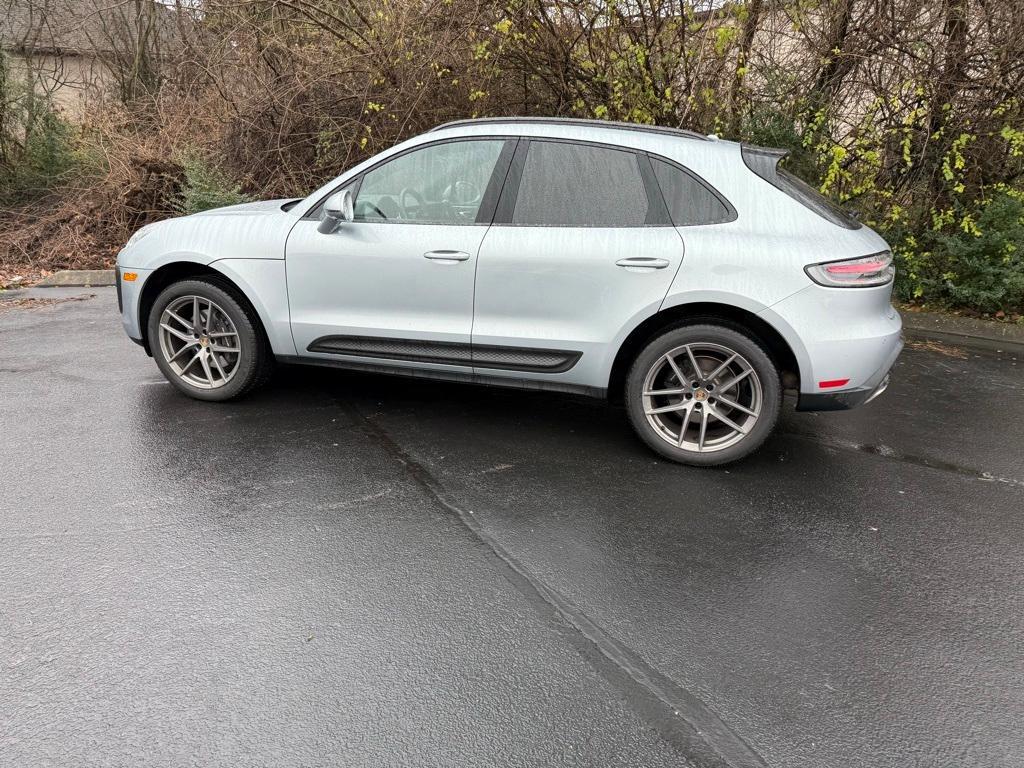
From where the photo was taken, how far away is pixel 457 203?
14.6 ft

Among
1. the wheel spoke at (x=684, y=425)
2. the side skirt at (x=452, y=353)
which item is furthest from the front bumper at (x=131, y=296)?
the wheel spoke at (x=684, y=425)

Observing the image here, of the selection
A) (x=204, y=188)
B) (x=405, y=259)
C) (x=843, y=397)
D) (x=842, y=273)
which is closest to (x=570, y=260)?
(x=405, y=259)

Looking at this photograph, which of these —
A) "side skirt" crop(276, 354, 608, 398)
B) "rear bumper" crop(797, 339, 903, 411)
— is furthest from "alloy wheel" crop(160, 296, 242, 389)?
"rear bumper" crop(797, 339, 903, 411)

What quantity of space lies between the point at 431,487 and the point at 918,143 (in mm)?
7025

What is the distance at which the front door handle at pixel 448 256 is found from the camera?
4.35 metres

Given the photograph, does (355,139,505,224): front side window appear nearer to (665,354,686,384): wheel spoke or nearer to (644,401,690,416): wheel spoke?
(665,354,686,384): wheel spoke

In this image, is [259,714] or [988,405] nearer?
[259,714]

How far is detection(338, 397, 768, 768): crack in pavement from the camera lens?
232 cm

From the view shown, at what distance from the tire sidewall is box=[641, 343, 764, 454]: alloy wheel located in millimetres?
2467

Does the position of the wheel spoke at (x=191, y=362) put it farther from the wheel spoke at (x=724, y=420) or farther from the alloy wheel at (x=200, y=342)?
the wheel spoke at (x=724, y=420)

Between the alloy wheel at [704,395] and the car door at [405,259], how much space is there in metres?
1.12

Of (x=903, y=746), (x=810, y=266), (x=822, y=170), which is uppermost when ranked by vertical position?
(x=822, y=170)

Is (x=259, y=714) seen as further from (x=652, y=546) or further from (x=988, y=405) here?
(x=988, y=405)

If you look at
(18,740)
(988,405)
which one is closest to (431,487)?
(18,740)
